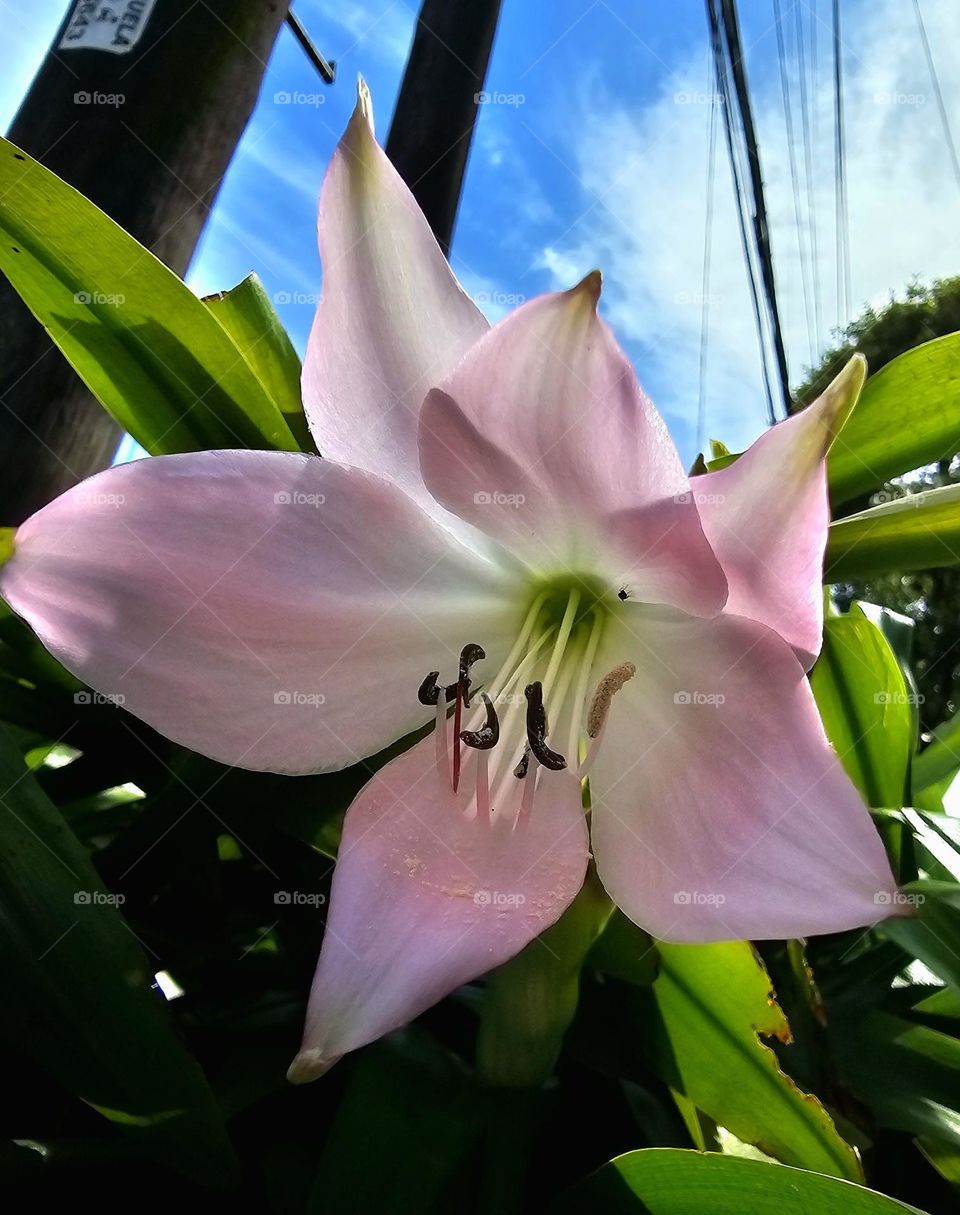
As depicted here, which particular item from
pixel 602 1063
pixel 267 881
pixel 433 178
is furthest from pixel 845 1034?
pixel 433 178

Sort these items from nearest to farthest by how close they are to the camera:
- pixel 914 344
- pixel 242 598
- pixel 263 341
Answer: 1. pixel 242 598
2. pixel 263 341
3. pixel 914 344

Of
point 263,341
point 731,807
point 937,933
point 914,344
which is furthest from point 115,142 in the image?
point 914,344

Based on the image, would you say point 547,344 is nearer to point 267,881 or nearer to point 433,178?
point 267,881

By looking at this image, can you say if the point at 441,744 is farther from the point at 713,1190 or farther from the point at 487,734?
the point at 713,1190

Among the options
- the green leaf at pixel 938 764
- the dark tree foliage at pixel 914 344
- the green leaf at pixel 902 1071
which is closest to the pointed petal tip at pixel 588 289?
the green leaf at pixel 902 1071

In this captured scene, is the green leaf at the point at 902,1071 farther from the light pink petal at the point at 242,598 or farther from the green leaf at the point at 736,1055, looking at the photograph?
the light pink petal at the point at 242,598
